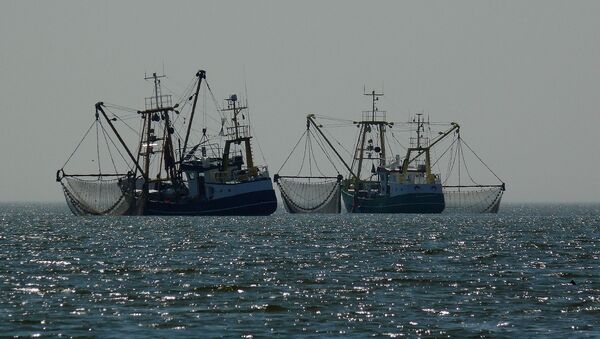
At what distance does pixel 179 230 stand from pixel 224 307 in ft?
235

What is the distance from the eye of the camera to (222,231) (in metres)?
114

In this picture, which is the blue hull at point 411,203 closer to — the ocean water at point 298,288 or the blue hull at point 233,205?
the blue hull at point 233,205

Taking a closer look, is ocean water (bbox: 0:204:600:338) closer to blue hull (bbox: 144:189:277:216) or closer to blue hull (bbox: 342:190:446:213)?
blue hull (bbox: 144:189:277:216)

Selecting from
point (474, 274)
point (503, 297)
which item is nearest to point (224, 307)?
point (503, 297)

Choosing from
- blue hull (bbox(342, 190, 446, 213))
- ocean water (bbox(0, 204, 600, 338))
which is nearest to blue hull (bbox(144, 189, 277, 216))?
blue hull (bbox(342, 190, 446, 213))

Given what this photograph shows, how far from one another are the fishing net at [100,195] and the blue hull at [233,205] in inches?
227

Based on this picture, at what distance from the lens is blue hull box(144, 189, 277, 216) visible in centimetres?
15488

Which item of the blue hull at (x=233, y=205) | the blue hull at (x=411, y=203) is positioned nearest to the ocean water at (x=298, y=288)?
the blue hull at (x=233, y=205)

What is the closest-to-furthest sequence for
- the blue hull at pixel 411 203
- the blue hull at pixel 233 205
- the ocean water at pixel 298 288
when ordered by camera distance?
the ocean water at pixel 298 288
the blue hull at pixel 233 205
the blue hull at pixel 411 203

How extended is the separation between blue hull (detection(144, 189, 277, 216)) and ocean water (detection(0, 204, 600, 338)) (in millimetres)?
58212

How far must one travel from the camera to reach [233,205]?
15512 cm

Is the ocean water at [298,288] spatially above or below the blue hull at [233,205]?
below

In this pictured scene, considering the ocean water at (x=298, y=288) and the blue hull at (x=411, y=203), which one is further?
the blue hull at (x=411, y=203)

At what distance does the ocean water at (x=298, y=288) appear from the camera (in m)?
41.6
